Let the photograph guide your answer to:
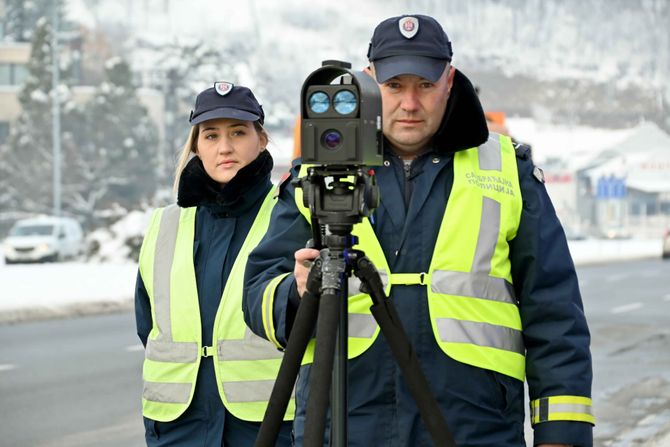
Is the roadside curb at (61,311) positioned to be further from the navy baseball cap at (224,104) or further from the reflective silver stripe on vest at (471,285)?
the reflective silver stripe on vest at (471,285)

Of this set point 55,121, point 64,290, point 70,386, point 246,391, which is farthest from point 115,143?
point 246,391

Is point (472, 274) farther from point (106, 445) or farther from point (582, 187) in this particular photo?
A: point (582, 187)

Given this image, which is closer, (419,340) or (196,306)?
(419,340)

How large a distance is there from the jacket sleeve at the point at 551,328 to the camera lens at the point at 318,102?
0.74 m

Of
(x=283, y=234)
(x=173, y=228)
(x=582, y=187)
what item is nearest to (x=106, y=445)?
(x=173, y=228)

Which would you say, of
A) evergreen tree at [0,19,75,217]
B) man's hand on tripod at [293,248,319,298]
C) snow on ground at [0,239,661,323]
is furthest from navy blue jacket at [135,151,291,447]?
evergreen tree at [0,19,75,217]

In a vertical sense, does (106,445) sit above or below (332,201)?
below

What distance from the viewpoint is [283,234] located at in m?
3.17

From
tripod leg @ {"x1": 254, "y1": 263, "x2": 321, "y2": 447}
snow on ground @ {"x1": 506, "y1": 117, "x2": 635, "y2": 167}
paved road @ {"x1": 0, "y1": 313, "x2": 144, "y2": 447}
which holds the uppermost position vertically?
snow on ground @ {"x1": 506, "y1": 117, "x2": 635, "y2": 167}

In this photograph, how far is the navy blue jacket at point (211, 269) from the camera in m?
4.02

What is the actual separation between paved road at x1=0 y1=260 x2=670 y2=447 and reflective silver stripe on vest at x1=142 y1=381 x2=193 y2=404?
408 cm

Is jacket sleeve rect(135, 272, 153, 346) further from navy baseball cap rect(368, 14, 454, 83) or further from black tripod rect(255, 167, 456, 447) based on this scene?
black tripod rect(255, 167, 456, 447)

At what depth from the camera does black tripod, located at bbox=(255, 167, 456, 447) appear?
252 centimetres

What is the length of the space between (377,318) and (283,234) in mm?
620
